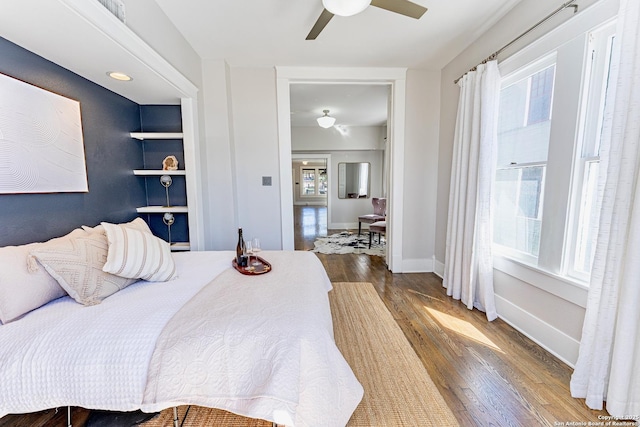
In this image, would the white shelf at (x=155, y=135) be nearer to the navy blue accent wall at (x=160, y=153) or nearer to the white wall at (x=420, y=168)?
the navy blue accent wall at (x=160, y=153)

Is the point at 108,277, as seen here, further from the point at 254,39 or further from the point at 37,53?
the point at 254,39

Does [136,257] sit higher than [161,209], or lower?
lower

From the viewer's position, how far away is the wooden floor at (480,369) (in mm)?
1326

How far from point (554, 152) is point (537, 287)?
1.02 meters

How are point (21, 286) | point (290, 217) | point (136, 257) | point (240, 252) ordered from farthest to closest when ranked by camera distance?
1. point (290, 217)
2. point (240, 252)
3. point (136, 257)
4. point (21, 286)

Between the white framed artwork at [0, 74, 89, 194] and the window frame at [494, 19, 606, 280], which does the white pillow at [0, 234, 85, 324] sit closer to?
the white framed artwork at [0, 74, 89, 194]

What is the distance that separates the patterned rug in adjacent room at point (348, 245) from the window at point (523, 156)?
2.31 meters

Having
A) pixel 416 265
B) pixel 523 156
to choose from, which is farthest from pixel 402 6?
pixel 416 265

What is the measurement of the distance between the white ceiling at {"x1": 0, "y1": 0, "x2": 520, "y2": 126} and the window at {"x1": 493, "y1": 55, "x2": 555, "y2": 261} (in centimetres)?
65

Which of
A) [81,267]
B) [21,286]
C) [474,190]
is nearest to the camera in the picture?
[21,286]

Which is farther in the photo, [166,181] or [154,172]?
[166,181]

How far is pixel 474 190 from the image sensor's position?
238 centimetres

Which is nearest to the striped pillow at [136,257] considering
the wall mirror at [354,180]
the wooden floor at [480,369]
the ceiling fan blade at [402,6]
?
the wooden floor at [480,369]

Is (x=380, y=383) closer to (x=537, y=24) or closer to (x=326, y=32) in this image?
(x=537, y=24)
